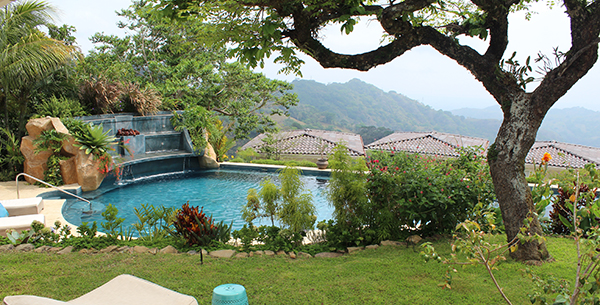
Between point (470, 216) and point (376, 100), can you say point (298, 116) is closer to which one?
point (376, 100)

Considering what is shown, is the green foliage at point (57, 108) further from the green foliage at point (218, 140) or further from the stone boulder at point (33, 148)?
the green foliage at point (218, 140)

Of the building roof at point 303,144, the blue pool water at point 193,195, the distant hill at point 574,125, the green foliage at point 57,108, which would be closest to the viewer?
the blue pool water at point 193,195

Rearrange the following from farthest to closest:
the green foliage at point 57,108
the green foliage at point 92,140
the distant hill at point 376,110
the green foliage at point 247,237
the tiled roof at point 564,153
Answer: the distant hill at point 376,110 → the tiled roof at point 564,153 → the green foliage at point 57,108 → the green foliage at point 92,140 → the green foliage at point 247,237

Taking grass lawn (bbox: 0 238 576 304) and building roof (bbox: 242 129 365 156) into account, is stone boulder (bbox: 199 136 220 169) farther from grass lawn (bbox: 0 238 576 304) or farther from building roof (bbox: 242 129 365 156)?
grass lawn (bbox: 0 238 576 304)

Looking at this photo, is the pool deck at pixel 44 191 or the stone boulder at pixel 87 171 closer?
the pool deck at pixel 44 191

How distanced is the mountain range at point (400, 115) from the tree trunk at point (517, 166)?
1944 inches

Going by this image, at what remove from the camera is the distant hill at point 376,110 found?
60.1m

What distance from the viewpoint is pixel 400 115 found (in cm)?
7000

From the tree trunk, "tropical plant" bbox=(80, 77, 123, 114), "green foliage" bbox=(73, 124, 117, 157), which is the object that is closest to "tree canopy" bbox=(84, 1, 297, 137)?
"tropical plant" bbox=(80, 77, 123, 114)

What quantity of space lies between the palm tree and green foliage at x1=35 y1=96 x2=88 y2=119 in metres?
0.47

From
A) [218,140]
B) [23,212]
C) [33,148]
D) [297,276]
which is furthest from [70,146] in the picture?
[297,276]

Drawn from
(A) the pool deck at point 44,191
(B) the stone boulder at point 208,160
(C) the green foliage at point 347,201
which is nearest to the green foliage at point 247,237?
(C) the green foliage at point 347,201

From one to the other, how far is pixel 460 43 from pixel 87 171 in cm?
874

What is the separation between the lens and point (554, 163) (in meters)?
13.3
